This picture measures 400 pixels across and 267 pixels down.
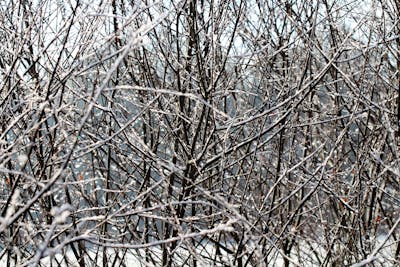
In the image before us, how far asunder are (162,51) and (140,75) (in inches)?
18.0

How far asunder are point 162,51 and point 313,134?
6.92ft

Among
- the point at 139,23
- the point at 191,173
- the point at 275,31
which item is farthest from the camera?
the point at 275,31

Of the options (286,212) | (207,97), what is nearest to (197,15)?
(207,97)

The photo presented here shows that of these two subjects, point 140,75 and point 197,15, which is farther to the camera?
point 140,75

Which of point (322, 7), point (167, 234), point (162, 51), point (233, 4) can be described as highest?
point (322, 7)

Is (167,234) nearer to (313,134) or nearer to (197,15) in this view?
(197,15)

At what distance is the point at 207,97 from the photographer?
3924 millimetres

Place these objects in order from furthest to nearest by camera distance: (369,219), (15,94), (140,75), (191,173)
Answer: (369,219) → (140,75) → (191,173) → (15,94)

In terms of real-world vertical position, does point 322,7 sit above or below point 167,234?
above

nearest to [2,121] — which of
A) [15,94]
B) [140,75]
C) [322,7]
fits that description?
[15,94]

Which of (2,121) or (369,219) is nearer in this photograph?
(2,121)

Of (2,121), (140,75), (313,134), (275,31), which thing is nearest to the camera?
(2,121)

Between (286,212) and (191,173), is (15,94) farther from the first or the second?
(286,212)

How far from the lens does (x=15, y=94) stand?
3.81m
